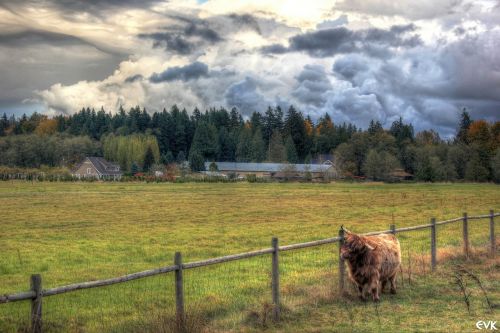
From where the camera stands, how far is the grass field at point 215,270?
10.4m

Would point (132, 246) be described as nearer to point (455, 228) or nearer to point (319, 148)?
point (455, 228)

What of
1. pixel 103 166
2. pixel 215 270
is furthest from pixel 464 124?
pixel 215 270

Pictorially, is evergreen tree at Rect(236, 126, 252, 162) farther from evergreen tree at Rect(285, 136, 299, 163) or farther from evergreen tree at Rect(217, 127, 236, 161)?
evergreen tree at Rect(285, 136, 299, 163)

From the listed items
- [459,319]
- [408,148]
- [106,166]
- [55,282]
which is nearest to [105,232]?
[55,282]

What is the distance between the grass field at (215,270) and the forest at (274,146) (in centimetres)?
8875

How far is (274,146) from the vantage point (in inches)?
6801

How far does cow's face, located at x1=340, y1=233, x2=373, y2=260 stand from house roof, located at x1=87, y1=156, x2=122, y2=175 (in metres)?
145

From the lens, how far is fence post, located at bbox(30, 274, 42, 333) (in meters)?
7.15

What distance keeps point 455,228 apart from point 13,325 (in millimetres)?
24511

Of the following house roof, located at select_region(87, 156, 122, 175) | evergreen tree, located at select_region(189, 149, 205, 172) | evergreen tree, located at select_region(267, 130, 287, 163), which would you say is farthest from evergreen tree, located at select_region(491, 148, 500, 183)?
house roof, located at select_region(87, 156, 122, 175)

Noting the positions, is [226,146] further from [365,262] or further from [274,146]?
[365,262]

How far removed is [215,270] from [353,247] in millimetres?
8062

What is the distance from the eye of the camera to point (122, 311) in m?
12.9

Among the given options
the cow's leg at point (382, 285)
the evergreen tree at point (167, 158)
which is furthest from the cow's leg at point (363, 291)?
the evergreen tree at point (167, 158)
